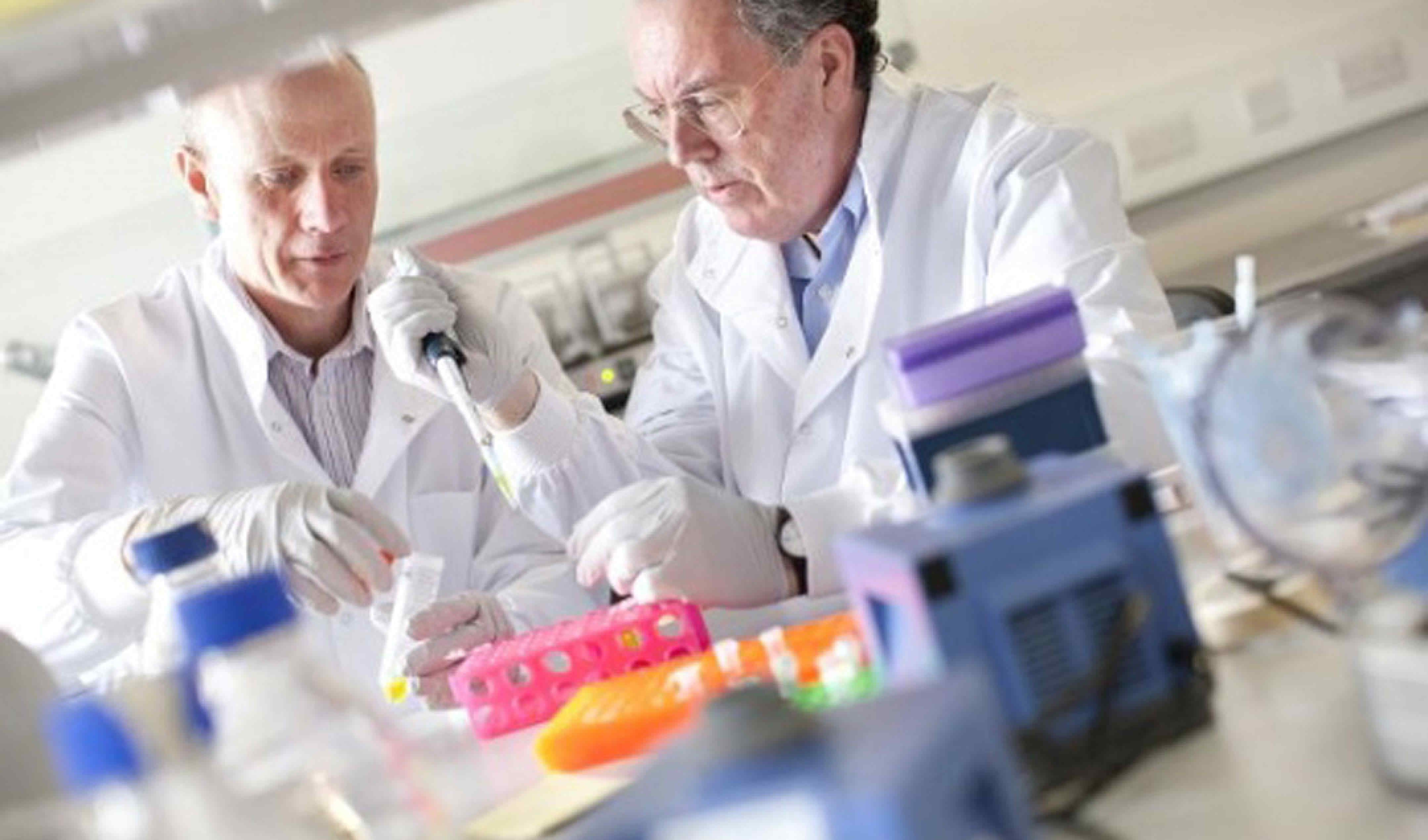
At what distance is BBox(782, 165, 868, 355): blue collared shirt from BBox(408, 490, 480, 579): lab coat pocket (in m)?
0.69

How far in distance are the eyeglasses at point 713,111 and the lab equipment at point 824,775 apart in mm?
1584

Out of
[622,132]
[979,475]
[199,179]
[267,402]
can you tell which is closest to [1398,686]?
[979,475]

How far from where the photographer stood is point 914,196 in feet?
7.84

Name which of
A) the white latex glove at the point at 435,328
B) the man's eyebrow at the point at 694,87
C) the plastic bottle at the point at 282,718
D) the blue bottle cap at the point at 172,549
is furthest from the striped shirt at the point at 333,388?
the plastic bottle at the point at 282,718

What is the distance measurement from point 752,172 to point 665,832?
168 centimetres

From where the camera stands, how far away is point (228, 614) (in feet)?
2.99

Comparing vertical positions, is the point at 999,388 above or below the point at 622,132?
below

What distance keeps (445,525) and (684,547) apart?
988 mm

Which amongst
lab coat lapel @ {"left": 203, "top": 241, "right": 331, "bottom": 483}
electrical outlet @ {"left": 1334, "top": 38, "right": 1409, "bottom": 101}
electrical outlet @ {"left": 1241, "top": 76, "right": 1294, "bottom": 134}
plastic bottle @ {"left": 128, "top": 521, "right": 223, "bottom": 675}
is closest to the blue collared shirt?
lab coat lapel @ {"left": 203, "top": 241, "right": 331, "bottom": 483}

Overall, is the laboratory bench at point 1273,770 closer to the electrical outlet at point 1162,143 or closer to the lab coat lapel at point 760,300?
the lab coat lapel at point 760,300

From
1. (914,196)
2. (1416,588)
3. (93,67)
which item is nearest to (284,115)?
(914,196)

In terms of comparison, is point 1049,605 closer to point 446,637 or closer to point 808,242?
point 446,637

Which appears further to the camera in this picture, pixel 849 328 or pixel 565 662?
pixel 849 328

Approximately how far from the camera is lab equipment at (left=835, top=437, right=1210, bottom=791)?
3.38 ft
